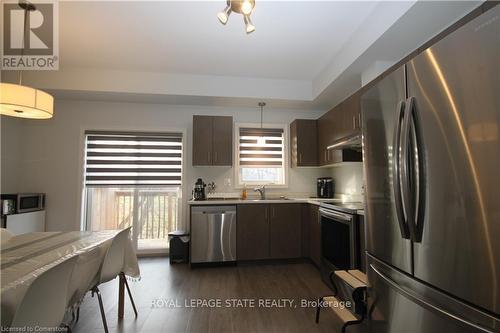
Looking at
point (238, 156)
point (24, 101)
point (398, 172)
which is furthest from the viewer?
point (238, 156)

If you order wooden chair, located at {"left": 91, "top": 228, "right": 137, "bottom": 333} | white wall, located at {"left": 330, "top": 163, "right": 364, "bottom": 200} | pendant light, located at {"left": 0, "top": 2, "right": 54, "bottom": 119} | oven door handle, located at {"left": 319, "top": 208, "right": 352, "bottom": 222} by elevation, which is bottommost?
wooden chair, located at {"left": 91, "top": 228, "right": 137, "bottom": 333}

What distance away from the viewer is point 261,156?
4242mm

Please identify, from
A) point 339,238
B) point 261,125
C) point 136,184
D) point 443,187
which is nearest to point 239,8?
point 443,187

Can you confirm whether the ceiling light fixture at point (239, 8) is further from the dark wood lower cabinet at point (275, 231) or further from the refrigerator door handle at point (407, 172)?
the dark wood lower cabinet at point (275, 231)

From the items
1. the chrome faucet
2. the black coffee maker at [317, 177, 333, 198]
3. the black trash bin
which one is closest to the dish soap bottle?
the chrome faucet

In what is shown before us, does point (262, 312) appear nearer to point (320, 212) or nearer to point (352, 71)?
point (320, 212)

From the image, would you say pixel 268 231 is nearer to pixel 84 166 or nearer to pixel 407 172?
pixel 407 172

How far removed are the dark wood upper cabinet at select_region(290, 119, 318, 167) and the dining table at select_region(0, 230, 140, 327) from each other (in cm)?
275

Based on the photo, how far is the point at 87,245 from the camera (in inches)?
71.0

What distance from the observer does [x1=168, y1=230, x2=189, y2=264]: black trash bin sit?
140 inches

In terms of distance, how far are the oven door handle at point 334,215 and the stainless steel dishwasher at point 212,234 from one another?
4.04 ft

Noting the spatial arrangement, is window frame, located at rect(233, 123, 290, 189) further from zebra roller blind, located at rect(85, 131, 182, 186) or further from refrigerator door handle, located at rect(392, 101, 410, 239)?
refrigerator door handle, located at rect(392, 101, 410, 239)

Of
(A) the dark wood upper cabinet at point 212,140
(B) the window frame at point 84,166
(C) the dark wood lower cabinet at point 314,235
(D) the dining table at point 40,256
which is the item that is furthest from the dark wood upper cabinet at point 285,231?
(D) the dining table at point 40,256

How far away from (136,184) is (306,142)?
2.86m
